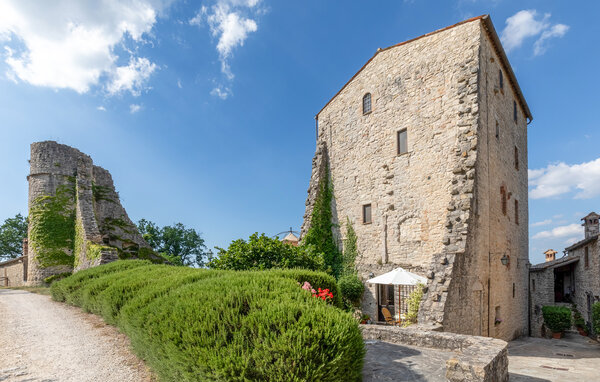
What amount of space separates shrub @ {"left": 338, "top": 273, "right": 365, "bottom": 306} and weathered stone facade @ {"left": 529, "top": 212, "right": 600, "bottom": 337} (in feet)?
33.0

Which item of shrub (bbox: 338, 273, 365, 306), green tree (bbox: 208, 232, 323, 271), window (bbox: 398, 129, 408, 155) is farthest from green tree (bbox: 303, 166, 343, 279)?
green tree (bbox: 208, 232, 323, 271)

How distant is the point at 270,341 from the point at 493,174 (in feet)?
40.8

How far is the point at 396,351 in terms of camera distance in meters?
5.80

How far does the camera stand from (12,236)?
101 ft

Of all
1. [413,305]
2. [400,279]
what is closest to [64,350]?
[400,279]

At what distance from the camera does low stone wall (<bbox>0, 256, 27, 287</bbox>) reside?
22922mm

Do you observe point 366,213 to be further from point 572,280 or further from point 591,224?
point 591,224

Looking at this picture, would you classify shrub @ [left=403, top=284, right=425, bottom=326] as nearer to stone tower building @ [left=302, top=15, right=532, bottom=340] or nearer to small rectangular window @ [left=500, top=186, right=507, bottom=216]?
stone tower building @ [left=302, top=15, right=532, bottom=340]

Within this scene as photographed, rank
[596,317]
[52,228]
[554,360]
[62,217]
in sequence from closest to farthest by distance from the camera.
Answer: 1. [554,360]
2. [596,317]
3. [52,228]
4. [62,217]

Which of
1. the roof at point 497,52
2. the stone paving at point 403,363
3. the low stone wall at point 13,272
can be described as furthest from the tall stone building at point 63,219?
the stone paving at point 403,363

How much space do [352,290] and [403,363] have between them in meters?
9.34

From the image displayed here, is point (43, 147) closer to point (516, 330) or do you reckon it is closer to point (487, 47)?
point (487, 47)

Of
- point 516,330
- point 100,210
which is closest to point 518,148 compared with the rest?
point 516,330

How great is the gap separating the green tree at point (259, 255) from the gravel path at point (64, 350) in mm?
3420
